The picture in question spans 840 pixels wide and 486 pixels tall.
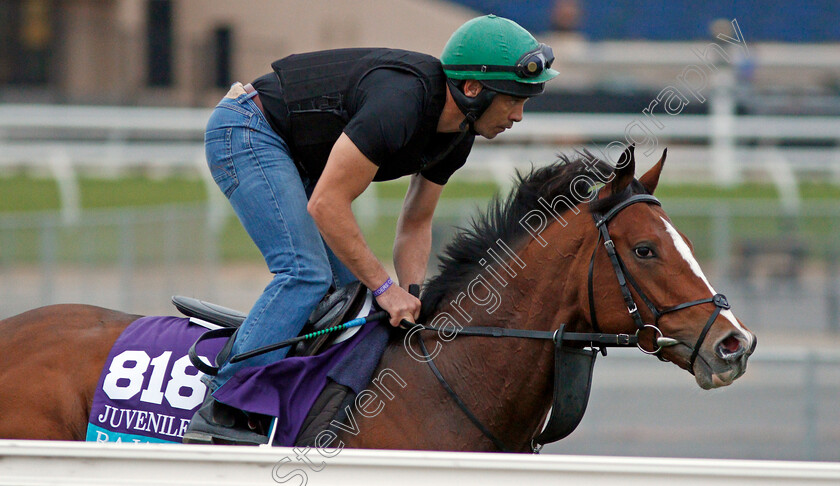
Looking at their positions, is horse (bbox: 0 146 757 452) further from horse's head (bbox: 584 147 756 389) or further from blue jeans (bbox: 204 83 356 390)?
blue jeans (bbox: 204 83 356 390)

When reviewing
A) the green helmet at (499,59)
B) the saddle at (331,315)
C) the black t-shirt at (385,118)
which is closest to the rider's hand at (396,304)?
the saddle at (331,315)

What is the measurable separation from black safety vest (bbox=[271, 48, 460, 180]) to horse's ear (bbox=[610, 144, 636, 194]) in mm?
614

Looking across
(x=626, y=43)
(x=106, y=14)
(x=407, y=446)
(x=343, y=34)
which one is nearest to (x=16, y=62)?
(x=106, y=14)

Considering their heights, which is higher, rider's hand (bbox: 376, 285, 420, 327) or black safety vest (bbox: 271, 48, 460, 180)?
black safety vest (bbox: 271, 48, 460, 180)

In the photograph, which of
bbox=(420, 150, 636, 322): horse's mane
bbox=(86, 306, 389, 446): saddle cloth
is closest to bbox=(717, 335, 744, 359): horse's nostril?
bbox=(420, 150, 636, 322): horse's mane

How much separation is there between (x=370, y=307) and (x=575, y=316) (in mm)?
727

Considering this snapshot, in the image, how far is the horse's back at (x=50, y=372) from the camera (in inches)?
137

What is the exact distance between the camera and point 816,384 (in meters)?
6.46

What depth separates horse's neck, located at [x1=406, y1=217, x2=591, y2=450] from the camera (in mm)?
3338

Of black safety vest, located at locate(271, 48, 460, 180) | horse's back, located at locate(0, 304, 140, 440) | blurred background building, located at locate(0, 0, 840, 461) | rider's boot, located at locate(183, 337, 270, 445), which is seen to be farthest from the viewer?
blurred background building, located at locate(0, 0, 840, 461)

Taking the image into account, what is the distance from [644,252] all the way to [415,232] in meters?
1.02

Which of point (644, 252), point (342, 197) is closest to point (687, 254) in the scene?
point (644, 252)

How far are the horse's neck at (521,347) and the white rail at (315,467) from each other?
2.46 feet

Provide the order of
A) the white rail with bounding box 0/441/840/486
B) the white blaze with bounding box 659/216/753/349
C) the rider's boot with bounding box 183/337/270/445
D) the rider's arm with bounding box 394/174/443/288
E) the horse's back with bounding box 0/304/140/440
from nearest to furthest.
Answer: the white rail with bounding box 0/441/840/486 < the white blaze with bounding box 659/216/753/349 < the rider's boot with bounding box 183/337/270/445 < the horse's back with bounding box 0/304/140/440 < the rider's arm with bounding box 394/174/443/288
